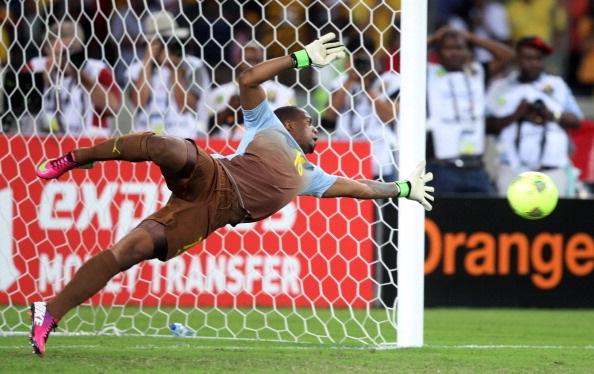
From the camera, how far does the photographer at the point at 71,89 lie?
340 inches

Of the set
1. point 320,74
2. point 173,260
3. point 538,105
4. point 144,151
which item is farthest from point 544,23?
point 144,151

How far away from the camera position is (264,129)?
6266 millimetres

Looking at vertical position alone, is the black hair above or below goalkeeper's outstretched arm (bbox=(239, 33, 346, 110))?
below

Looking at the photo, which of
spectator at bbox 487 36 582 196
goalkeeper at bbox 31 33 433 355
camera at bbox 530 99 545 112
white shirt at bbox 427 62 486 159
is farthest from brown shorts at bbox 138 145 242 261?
camera at bbox 530 99 545 112

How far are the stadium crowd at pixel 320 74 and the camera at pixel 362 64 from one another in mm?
30

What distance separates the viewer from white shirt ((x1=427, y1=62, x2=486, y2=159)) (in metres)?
10.7

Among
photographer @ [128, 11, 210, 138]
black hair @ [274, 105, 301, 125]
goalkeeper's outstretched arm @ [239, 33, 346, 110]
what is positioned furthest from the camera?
photographer @ [128, 11, 210, 138]

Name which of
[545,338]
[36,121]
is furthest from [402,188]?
[36,121]

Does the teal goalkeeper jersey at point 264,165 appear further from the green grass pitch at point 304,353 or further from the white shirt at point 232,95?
the white shirt at point 232,95

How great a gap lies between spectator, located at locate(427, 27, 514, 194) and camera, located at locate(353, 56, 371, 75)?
1.65 meters

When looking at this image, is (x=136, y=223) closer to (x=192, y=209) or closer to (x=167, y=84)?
(x=167, y=84)

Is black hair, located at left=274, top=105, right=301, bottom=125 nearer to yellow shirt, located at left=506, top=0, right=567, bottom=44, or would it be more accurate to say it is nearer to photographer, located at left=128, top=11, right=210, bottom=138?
photographer, located at left=128, top=11, right=210, bottom=138

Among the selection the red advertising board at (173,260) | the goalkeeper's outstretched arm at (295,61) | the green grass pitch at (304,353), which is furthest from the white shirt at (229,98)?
the goalkeeper's outstretched arm at (295,61)

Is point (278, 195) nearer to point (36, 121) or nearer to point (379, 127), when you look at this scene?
point (36, 121)
